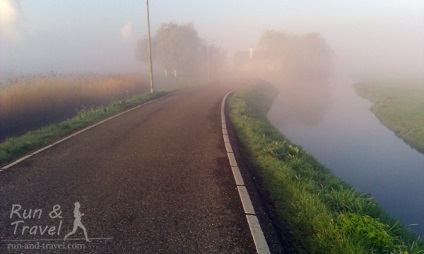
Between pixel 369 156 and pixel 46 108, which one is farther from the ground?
pixel 46 108

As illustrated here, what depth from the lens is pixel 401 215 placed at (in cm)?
628

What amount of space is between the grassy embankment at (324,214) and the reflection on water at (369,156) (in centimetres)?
242

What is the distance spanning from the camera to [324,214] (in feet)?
12.5

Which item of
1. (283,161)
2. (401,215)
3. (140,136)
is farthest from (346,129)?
(140,136)

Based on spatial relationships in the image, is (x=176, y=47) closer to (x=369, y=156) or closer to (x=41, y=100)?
(x=41, y=100)

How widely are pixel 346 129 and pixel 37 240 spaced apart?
16018mm

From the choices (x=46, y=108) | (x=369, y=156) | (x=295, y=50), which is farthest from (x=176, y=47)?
(x=369, y=156)

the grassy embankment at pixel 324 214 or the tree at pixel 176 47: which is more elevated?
the tree at pixel 176 47

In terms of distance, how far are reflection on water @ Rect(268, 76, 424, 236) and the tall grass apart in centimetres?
1243

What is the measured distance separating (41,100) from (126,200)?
12825 mm

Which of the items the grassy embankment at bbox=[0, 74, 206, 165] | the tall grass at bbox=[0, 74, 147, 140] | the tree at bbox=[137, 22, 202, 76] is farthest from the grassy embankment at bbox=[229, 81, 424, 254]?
the tree at bbox=[137, 22, 202, 76]

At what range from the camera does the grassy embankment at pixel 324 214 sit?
320 centimetres

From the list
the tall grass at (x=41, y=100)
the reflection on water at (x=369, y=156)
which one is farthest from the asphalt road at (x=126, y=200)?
the tall grass at (x=41, y=100)

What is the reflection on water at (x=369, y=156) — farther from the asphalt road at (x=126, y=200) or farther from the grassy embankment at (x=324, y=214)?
the asphalt road at (x=126, y=200)
